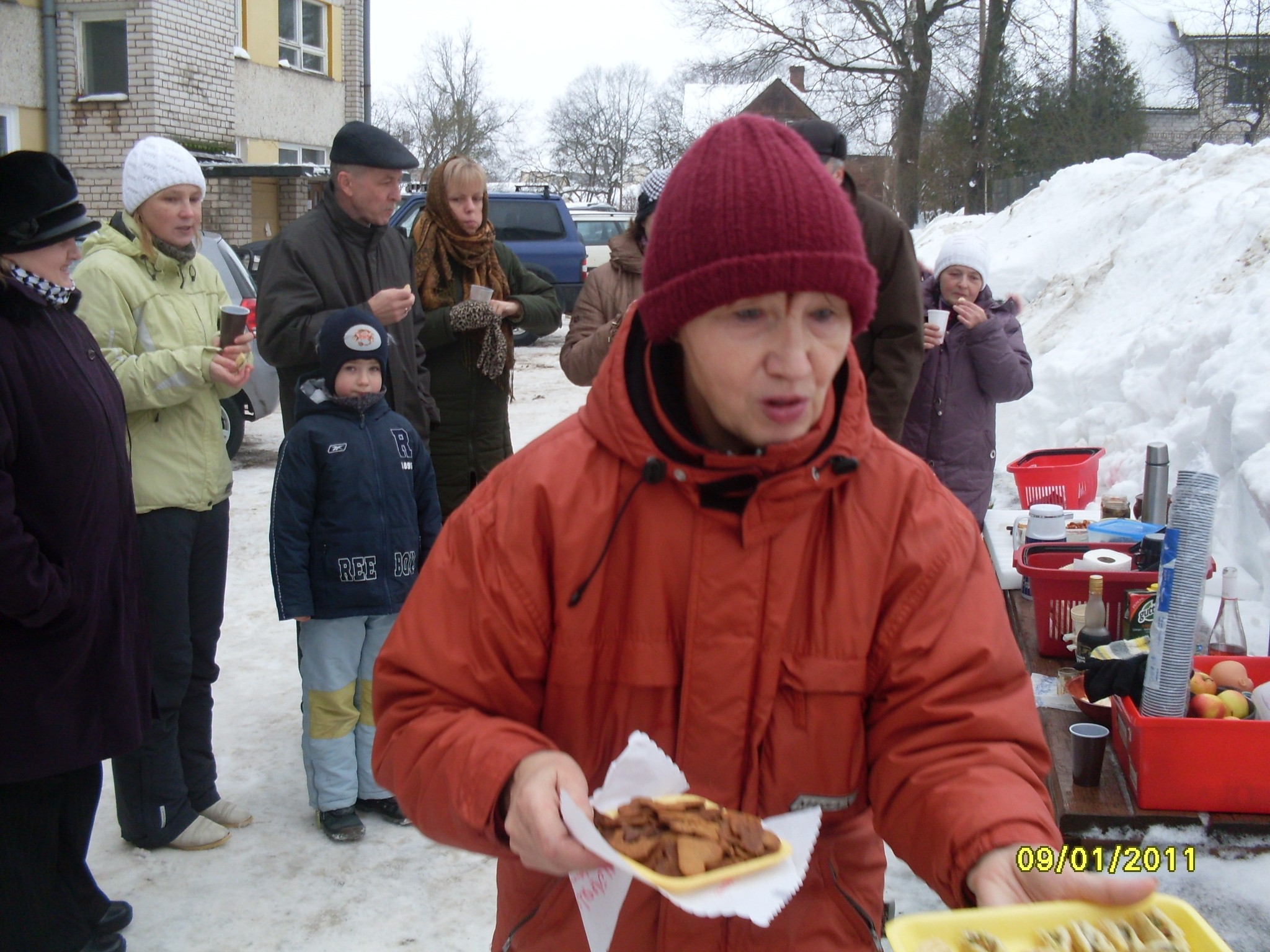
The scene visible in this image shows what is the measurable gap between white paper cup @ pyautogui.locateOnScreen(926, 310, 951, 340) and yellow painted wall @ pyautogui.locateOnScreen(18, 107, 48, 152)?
799 inches

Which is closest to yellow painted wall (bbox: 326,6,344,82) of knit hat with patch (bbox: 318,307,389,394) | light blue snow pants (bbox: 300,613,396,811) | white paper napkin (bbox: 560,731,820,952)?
knit hat with patch (bbox: 318,307,389,394)

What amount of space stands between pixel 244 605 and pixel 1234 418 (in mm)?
5237

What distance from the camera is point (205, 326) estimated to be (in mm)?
3936

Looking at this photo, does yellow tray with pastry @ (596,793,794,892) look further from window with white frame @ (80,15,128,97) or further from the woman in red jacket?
window with white frame @ (80,15,128,97)

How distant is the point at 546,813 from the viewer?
147 cm

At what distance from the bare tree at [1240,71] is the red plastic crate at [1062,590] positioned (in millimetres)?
20993

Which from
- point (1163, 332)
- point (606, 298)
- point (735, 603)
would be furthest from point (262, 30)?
point (735, 603)

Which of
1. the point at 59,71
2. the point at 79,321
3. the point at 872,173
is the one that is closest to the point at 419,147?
the point at 872,173

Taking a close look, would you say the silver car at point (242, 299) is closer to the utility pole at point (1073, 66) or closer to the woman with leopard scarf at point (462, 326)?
the woman with leopard scarf at point (462, 326)

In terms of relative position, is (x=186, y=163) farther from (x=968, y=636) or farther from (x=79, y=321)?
(x=968, y=636)

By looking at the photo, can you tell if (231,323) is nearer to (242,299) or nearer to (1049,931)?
(1049,931)

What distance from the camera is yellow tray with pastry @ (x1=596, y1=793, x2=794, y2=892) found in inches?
58.2

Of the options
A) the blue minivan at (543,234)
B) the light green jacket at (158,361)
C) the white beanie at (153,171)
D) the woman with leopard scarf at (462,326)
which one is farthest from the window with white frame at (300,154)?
the light green jacket at (158,361)

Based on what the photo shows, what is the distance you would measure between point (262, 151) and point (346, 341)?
2492cm
